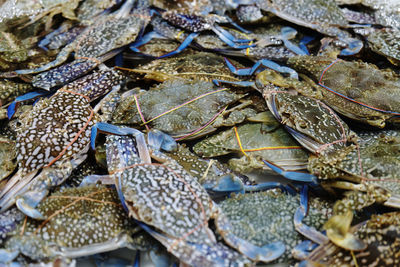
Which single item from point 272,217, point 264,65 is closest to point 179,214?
point 272,217

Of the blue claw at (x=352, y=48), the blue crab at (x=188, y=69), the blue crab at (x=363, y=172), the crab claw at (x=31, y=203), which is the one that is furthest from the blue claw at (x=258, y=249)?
the blue claw at (x=352, y=48)

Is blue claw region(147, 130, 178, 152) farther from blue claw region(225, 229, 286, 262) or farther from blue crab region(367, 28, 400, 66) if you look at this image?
blue crab region(367, 28, 400, 66)

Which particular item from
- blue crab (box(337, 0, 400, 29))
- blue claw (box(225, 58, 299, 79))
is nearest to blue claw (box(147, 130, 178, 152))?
blue claw (box(225, 58, 299, 79))

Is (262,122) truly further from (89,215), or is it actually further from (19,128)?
(19,128)

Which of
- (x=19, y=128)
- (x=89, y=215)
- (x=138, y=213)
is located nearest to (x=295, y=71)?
(x=138, y=213)

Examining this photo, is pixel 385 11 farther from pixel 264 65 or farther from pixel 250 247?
pixel 250 247
